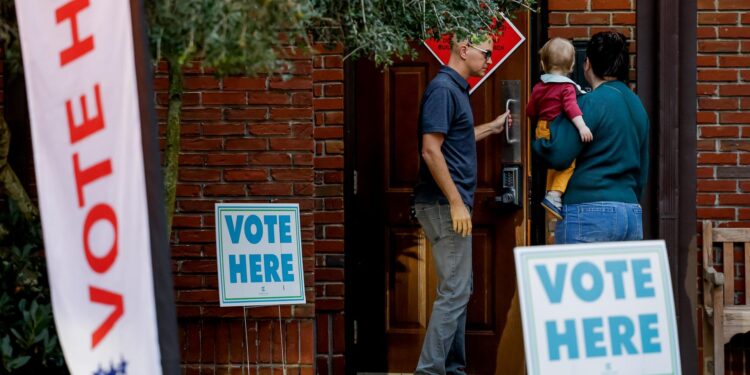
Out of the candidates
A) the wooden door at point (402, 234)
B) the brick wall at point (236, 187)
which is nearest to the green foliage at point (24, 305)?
the brick wall at point (236, 187)

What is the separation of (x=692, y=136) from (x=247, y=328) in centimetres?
263

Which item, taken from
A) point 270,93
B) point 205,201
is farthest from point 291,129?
point 205,201

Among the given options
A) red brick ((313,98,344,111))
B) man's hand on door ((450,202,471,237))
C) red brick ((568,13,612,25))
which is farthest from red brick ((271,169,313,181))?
red brick ((568,13,612,25))

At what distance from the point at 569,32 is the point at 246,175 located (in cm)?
208

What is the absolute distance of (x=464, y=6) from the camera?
5.10m

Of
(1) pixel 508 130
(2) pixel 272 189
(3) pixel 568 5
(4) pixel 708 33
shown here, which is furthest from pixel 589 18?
(2) pixel 272 189

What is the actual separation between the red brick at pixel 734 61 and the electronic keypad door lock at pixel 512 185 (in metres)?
1.34

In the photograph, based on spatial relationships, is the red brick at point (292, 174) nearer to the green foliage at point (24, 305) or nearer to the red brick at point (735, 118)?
the green foliage at point (24, 305)

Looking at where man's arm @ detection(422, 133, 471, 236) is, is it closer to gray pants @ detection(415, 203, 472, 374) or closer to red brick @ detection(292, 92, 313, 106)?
gray pants @ detection(415, 203, 472, 374)

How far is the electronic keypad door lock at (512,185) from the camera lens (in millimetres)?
6535

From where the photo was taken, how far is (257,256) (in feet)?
18.7

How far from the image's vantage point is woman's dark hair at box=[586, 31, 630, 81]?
5.44 meters

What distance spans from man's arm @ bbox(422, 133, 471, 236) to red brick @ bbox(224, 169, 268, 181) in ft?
3.39

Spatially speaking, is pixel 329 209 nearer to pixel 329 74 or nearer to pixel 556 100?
pixel 329 74
